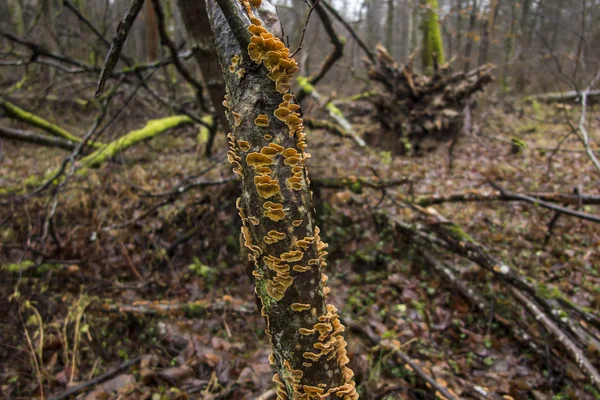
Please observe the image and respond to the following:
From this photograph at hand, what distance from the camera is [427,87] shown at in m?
8.11

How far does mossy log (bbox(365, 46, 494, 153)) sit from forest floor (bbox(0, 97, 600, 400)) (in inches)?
81.7

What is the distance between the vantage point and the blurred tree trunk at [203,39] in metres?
3.58

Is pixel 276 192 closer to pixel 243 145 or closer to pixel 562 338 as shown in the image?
pixel 243 145

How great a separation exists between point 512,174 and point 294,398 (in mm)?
6317

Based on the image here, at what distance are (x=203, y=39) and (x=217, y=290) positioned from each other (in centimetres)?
269

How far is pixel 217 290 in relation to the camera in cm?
429

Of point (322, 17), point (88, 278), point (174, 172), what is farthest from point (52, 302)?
point (322, 17)

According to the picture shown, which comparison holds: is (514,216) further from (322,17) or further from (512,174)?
(322,17)

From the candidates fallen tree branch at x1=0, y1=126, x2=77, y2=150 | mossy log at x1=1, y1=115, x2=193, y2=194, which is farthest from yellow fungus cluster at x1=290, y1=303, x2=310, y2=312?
fallen tree branch at x1=0, y1=126, x2=77, y2=150

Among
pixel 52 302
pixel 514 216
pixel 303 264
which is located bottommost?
pixel 52 302

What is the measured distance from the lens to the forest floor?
2955 mm

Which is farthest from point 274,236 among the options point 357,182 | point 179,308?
point 357,182

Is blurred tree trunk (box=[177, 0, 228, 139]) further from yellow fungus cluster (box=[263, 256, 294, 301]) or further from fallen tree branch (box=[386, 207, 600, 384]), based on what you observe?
yellow fungus cluster (box=[263, 256, 294, 301])

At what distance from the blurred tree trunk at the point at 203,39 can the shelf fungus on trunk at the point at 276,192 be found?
250 centimetres
